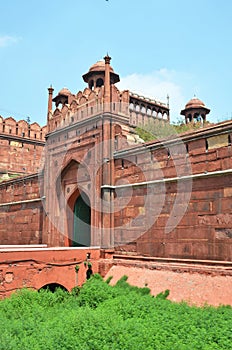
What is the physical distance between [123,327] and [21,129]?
1720 cm

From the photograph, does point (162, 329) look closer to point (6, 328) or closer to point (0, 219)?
point (6, 328)

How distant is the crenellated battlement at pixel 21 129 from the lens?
66.1ft

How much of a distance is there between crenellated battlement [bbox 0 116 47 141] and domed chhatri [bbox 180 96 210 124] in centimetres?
879

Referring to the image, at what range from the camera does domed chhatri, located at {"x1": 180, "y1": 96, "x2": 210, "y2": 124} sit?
1981 cm

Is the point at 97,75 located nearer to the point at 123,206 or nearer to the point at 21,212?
the point at 21,212

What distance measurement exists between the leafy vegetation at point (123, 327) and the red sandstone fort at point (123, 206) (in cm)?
91

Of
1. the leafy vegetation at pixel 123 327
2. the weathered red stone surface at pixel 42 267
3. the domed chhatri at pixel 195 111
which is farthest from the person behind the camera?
the domed chhatri at pixel 195 111

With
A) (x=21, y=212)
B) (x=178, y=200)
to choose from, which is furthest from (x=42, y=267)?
(x=21, y=212)

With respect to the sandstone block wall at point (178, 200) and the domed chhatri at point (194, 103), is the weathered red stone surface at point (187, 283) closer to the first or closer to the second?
the sandstone block wall at point (178, 200)

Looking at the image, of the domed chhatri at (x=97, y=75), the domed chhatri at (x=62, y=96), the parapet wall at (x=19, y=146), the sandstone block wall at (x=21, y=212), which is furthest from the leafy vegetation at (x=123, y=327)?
the parapet wall at (x=19, y=146)

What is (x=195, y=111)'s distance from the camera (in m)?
19.8

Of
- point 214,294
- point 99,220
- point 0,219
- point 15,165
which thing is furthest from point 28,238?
point 214,294

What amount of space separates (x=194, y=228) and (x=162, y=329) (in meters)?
3.15

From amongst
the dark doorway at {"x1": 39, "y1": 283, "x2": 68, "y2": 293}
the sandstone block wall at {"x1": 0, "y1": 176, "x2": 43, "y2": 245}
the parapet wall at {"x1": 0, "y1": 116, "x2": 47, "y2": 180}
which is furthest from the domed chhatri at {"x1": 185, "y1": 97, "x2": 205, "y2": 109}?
the dark doorway at {"x1": 39, "y1": 283, "x2": 68, "y2": 293}
